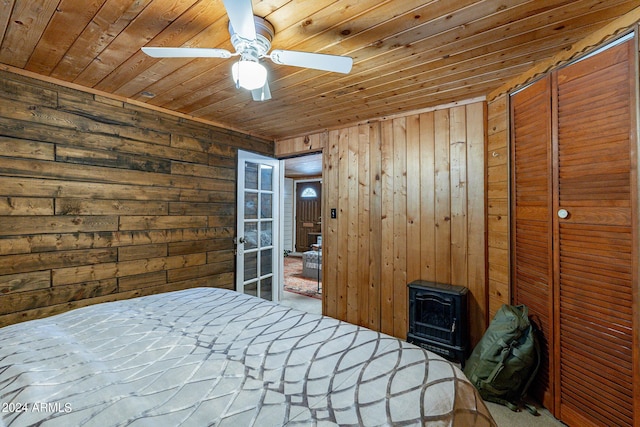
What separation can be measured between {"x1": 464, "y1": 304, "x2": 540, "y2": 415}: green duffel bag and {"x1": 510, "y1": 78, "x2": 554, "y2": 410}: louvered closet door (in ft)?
0.33

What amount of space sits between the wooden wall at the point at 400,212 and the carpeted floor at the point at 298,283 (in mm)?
1351

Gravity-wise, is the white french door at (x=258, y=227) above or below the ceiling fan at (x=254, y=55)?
below

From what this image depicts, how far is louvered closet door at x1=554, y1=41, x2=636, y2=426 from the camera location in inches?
58.2

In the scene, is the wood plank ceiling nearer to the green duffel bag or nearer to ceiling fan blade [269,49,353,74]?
ceiling fan blade [269,49,353,74]

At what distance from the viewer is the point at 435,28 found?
1580 mm

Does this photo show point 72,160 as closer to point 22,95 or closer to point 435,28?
point 22,95

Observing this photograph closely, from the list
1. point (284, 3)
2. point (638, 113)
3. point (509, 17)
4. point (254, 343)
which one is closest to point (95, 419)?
point (254, 343)

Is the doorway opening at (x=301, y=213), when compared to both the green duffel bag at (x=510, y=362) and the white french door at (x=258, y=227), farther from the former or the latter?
the green duffel bag at (x=510, y=362)

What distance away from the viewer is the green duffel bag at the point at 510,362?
193 centimetres

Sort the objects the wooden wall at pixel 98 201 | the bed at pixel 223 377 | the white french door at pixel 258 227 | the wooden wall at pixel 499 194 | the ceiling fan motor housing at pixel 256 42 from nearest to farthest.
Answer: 1. the bed at pixel 223 377
2. the ceiling fan motor housing at pixel 256 42
3. the wooden wall at pixel 98 201
4. the wooden wall at pixel 499 194
5. the white french door at pixel 258 227

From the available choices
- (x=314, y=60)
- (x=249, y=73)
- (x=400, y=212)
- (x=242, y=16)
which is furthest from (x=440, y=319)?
(x=242, y=16)

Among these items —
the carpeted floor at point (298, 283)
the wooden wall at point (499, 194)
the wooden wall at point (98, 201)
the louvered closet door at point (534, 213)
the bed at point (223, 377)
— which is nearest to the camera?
the bed at point (223, 377)

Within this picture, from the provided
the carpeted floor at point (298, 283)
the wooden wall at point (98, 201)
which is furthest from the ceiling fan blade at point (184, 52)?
the carpeted floor at point (298, 283)

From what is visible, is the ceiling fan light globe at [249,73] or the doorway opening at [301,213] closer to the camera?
the ceiling fan light globe at [249,73]
